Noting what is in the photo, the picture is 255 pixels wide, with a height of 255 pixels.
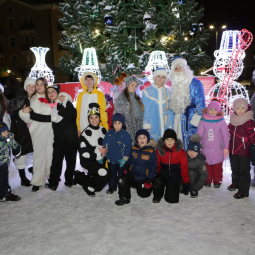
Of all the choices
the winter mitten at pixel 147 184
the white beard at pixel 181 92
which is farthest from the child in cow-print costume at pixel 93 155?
the white beard at pixel 181 92

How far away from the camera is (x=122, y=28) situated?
28.7ft

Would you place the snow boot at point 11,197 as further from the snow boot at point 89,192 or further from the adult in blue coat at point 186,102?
the adult in blue coat at point 186,102

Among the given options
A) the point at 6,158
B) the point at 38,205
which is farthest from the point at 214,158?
the point at 6,158

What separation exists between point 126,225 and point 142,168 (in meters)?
0.99

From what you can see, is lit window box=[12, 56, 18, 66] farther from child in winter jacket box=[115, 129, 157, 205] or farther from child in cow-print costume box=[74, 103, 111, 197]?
child in winter jacket box=[115, 129, 157, 205]

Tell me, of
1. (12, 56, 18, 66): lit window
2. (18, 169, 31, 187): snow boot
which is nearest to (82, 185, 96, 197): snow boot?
(18, 169, 31, 187): snow boot

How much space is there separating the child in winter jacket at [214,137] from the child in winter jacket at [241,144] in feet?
0.49

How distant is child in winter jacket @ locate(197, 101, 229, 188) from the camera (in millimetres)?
3885

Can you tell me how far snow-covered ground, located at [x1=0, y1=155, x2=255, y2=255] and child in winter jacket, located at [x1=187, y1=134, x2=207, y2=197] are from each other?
0.59ft

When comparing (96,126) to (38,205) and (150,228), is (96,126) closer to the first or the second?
(38,205)

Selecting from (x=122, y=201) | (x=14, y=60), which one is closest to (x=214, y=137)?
(x=122, y=201)

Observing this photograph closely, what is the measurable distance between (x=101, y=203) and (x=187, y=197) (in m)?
1.28

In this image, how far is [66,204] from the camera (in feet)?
11.4

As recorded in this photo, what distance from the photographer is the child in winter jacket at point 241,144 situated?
3562 millimetres
